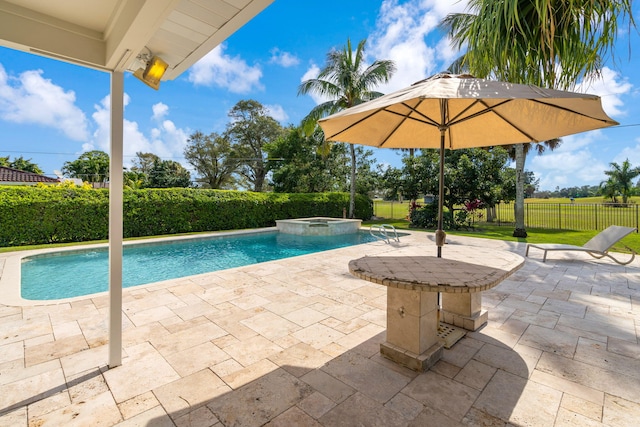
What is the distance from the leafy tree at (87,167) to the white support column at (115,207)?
131 feet

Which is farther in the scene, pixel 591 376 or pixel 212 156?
pixel 212 156

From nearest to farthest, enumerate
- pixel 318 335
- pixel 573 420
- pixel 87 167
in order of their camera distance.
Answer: pixel 573 420
pixel 318 335
pixel 87 167

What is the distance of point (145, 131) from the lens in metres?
45.7

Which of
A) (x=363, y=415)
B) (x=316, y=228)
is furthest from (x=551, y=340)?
(x=316, y=228)

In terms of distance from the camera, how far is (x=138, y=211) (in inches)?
437

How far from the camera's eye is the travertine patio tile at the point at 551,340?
289 centimetres

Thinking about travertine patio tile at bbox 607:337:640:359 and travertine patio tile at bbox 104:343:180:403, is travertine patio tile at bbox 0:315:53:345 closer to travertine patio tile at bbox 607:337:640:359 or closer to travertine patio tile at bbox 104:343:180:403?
travertine patio tile at bbox 104:343:180:403

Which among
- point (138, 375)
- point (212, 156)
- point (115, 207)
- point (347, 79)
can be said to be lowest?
point (138, 375)

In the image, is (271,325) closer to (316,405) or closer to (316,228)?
(316,405)

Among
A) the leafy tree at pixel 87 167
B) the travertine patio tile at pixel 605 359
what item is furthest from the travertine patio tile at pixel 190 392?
the leafy tree at pixel 87 167

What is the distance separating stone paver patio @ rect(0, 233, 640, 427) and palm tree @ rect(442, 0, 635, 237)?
248 cm

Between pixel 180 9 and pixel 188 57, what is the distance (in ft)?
2.50

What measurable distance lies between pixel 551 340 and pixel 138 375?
399cm

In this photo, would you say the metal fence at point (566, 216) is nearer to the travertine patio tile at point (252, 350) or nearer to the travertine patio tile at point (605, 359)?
the travertine patio tile at point (605, 359)
